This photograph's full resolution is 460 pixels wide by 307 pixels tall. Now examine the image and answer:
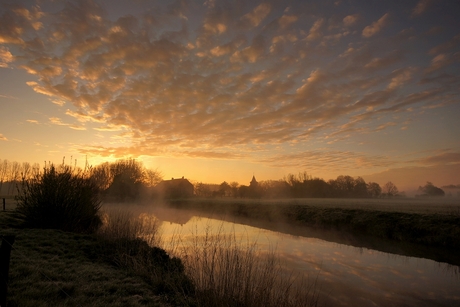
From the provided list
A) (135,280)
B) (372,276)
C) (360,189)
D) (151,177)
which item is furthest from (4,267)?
(360,189)

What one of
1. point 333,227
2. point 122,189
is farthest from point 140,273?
point 122,189

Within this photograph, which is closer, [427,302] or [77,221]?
[427,302]

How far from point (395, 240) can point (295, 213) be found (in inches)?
506

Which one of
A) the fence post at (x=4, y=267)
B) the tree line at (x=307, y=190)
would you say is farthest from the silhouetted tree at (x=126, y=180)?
the fence post at (x=4, y=267)

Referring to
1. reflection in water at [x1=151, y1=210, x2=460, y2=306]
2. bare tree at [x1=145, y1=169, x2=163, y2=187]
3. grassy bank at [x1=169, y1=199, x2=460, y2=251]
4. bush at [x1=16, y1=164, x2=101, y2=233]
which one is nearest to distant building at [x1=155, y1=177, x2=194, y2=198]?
bare tree at [x1=145, y1=169, x2=163, y2=187]

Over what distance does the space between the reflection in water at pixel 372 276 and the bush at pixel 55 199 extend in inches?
343

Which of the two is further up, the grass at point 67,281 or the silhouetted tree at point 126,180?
the silhouetted tree at point 126,180

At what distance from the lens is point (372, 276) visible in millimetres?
10422

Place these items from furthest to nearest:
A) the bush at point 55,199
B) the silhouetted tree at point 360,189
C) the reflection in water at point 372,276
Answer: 1. the silhouetted tree at point 360,189
2. the bush at point 55,199
3. the reflection in water at point 372,276

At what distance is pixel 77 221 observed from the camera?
15.3 metres

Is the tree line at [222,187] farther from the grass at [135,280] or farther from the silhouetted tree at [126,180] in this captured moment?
the grass at [135,280]

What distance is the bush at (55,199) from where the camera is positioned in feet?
45.3

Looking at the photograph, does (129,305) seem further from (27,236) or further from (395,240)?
(395,240)

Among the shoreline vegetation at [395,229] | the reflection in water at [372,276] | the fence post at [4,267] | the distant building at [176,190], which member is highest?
the distant building at [176,190]
